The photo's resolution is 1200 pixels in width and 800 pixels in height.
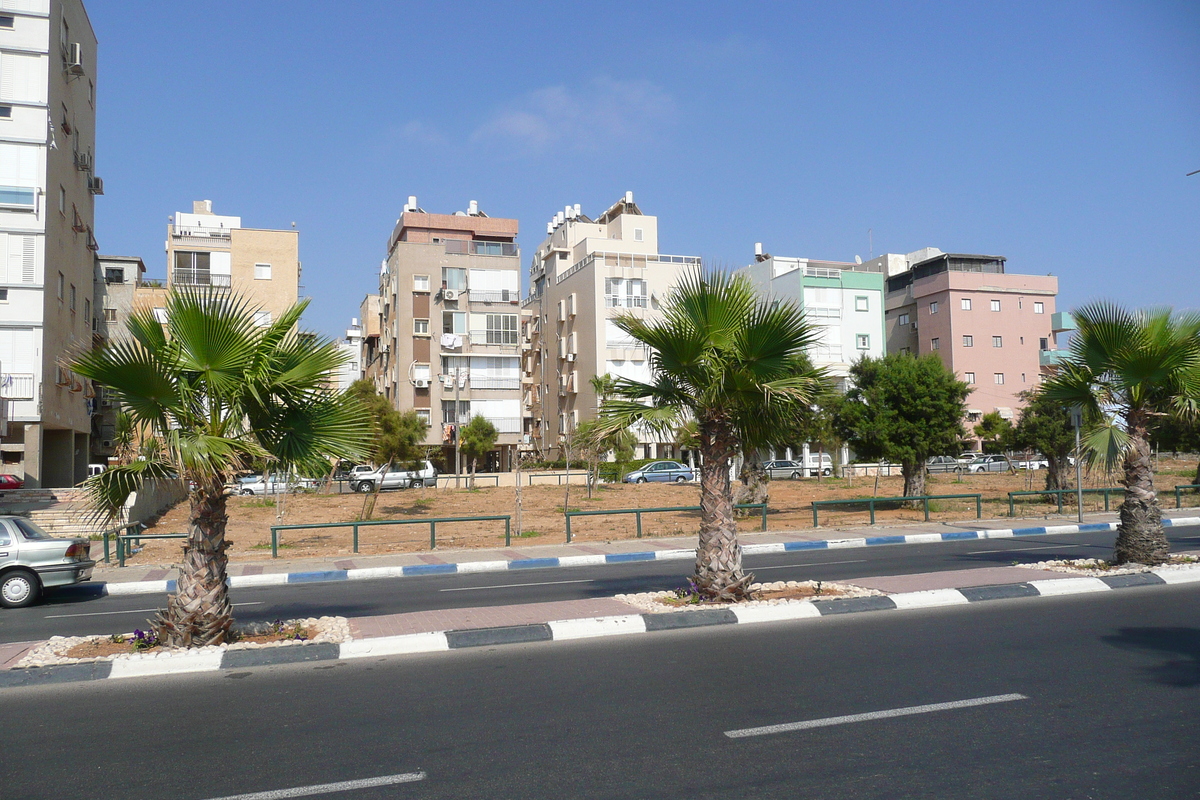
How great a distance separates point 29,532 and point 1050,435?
2983 cm

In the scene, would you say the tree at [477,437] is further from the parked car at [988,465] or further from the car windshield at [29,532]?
the car windshield at [29,532]

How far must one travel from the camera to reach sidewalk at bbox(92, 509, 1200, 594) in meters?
16.6

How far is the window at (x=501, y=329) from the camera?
211 feet

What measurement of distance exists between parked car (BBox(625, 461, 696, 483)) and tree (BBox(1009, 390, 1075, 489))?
22549mm

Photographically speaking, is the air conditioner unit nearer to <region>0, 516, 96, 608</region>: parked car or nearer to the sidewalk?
the sidewalk

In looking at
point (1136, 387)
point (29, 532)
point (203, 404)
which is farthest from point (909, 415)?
point (203, 404)

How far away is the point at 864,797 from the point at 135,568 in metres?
17.1

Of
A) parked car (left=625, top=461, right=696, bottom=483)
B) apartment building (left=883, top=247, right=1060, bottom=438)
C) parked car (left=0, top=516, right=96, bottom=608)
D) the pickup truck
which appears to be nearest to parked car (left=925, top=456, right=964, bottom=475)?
apartment building (left=883, top=247, right=1060, bottom=438)

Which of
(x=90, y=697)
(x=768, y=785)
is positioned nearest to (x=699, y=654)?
(x=768, y=785)

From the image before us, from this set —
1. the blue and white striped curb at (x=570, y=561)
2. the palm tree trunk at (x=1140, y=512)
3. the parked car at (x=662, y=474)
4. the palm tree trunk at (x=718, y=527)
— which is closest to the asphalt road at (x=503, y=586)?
the blue and white striped curb at (x=570, y=561)

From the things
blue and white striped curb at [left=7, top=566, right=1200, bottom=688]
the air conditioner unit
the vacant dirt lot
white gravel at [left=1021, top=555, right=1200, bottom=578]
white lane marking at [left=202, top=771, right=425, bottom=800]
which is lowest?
the vacant dirt lot

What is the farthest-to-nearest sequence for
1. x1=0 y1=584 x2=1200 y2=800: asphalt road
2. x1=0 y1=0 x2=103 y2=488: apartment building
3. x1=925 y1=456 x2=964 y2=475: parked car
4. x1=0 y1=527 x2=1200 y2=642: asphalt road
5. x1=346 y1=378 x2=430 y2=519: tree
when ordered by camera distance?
1. x1=925 y1=456 x2=964 y2=475: parked car
2. x1=346 y1=378 x2=430 y2=519: tree
3. x1=0 y1=0 x2=103 y2=488: apartment building
4. x1=0 y1=527 x2=1200 y2=642: asphalt road
5. x1=0 y1=584 x2=1200 y2=800: asphalt road

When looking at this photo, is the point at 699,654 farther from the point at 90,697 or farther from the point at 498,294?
the point at 498,294

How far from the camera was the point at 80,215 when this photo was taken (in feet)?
139
